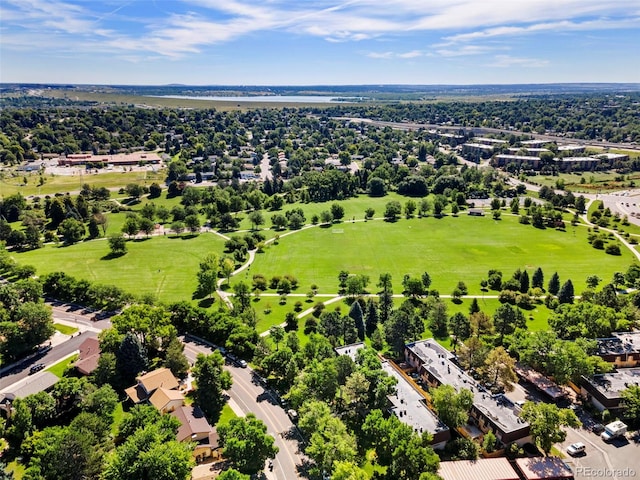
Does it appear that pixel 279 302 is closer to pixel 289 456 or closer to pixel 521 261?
pixel 289 456

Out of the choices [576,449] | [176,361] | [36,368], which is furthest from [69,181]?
[576,449]

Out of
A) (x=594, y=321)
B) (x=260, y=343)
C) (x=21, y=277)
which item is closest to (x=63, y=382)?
Answer: (x=260, y=343)

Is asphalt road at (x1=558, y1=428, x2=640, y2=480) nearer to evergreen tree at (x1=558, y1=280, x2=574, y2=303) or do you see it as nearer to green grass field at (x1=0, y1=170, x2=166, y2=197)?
evergreen tree at (x1=558, y1=280, x2=574, y2=303)

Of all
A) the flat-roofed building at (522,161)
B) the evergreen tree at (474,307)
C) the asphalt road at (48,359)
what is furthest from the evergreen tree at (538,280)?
the flat-roofed building at (522,161)

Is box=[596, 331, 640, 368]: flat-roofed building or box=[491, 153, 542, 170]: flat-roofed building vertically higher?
box=[491, 153, 542, 170]: flat-roofed building

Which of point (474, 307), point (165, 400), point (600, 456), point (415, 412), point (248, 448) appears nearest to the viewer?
point (248, 448)

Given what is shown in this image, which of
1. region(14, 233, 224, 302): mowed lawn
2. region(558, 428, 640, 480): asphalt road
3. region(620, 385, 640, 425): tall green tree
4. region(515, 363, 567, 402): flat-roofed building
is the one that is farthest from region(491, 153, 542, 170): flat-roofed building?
region(558, 428, 640, 480): asphalt road

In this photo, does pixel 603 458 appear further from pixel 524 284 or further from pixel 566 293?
pixel 524 284
